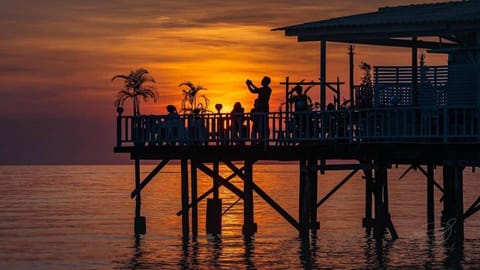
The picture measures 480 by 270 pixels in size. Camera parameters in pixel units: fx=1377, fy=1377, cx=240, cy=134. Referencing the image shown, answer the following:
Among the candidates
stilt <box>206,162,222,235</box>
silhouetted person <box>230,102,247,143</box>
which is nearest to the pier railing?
silhouetted person <box>230,102,247,143</box>

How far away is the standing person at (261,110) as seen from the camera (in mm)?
41091

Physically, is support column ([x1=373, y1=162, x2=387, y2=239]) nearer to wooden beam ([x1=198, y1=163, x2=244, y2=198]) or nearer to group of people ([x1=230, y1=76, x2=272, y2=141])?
group of people ([x1=230, y1=76, x2=272, y2=141])

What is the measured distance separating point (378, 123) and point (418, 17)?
3190 mm

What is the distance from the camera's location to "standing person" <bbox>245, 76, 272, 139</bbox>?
4109 centimetres

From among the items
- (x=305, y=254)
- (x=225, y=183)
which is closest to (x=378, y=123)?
(x=305, y=254)

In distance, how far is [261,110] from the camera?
42188mm

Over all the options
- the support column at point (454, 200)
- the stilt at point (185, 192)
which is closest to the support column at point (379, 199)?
the support column at point (454, 200)

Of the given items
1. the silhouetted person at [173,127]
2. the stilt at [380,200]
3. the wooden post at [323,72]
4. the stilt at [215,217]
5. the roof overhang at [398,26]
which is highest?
the roof overhang at [398,26]

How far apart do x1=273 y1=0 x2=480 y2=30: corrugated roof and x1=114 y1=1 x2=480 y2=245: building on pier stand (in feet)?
0.13

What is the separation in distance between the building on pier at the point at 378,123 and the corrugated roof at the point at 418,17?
0.04 m

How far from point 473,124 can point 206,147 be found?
9521 mm

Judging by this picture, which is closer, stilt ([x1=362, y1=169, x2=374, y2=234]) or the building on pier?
the building on pier

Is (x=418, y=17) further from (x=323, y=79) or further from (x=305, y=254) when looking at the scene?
(x=305, y=254)

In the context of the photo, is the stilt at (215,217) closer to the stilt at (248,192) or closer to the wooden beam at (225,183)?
the wooden beam at (225,183)
